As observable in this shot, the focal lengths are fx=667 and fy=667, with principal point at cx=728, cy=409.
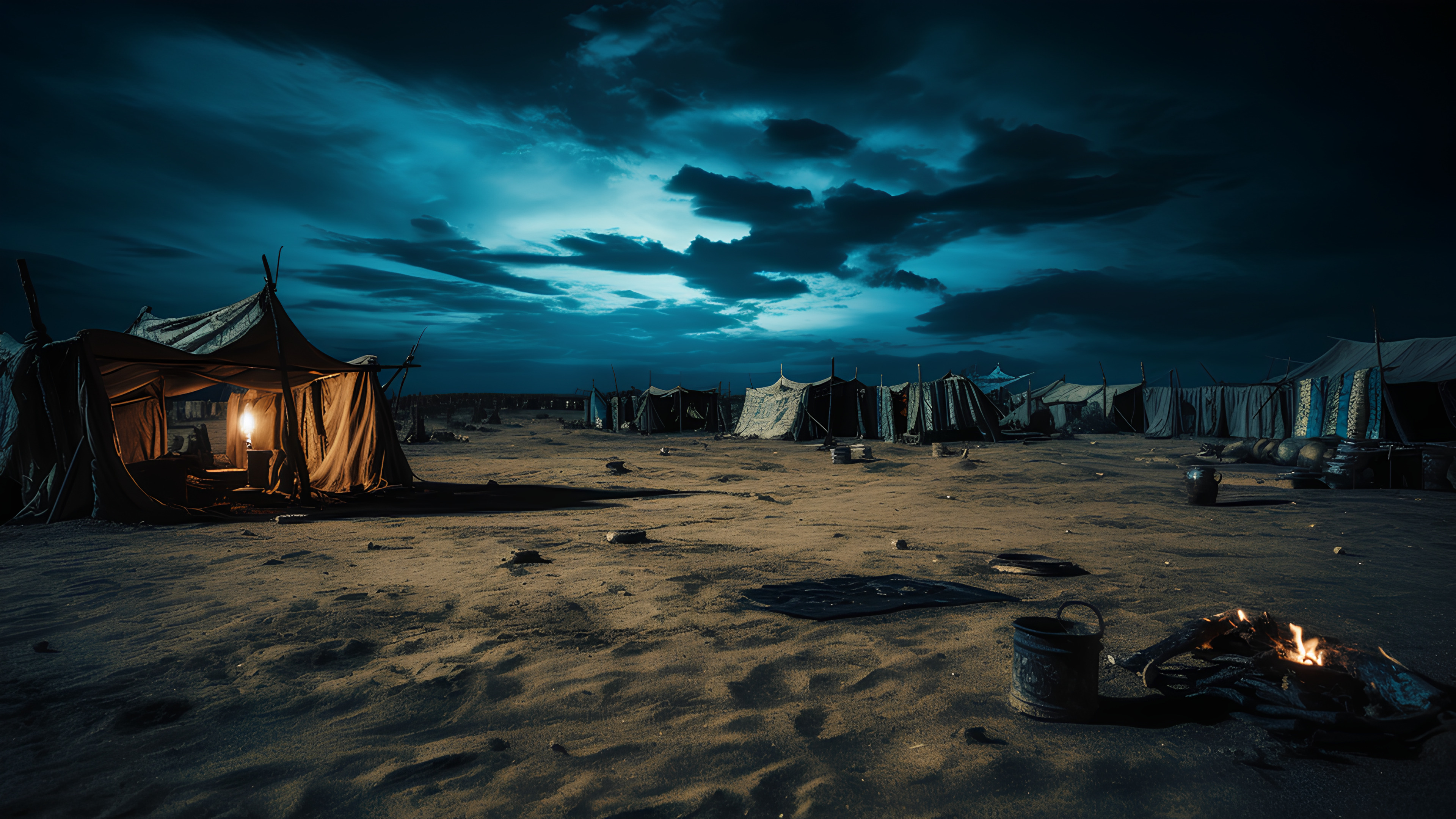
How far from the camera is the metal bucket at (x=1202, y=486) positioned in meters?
9.48

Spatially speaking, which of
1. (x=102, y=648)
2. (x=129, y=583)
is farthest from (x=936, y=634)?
(x=129, y=583)

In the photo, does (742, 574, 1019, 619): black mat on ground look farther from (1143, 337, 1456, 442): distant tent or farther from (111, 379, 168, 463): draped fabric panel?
(1143, 337, 1456, 442): distant tent

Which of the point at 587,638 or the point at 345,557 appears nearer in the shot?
the point at 587,638

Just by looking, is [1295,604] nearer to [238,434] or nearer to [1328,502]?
[1328,502]

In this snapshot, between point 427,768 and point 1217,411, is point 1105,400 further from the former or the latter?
point 427,768

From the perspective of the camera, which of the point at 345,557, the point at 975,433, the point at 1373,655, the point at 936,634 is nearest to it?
the point at 1373,655

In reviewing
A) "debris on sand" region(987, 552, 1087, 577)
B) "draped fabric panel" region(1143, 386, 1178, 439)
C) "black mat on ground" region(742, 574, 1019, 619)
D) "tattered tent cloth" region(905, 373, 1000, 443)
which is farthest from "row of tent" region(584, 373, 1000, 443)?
"black mat on ground" region(742, 574, 1019, 619)

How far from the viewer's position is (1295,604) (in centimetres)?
469

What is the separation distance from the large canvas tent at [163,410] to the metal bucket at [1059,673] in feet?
33.1

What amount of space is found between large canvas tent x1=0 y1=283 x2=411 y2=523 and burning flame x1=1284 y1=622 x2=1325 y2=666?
36.8 ft

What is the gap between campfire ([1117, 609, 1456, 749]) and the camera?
109 inches

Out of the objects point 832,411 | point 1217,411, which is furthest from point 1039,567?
point 1217,411

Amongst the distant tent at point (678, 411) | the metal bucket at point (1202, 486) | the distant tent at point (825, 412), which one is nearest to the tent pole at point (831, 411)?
the distant tent at point (825, 412)

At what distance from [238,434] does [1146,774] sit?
17823 millimetres
